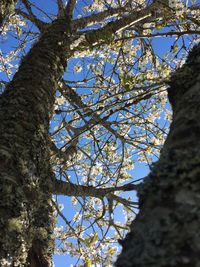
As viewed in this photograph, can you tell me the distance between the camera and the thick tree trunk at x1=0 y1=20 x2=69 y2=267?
59.4 inches

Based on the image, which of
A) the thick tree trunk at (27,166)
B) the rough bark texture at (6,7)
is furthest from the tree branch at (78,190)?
the rough bark texture at (6,7)

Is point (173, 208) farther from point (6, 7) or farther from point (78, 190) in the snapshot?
point (6, 7)

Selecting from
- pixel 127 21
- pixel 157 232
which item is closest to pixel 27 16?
pixel 127 21

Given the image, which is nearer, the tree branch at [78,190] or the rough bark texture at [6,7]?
the tree branch at [78,190]

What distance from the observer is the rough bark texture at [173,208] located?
61cm

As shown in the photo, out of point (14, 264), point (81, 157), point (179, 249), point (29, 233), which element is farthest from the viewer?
point (81, 157)

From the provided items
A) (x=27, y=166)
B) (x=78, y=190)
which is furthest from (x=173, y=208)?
(x=78, y=190)

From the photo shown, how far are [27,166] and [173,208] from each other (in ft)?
4.02

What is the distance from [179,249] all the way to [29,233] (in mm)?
1170

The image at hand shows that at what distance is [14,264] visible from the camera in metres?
1.41

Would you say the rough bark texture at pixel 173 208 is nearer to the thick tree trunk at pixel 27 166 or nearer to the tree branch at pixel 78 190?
the thick tree trunk at pixel 27 166

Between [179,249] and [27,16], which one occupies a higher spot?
[27,16]

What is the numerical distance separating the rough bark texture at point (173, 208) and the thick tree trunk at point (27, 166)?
2.74 feet

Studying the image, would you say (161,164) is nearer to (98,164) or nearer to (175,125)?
(175,125)
